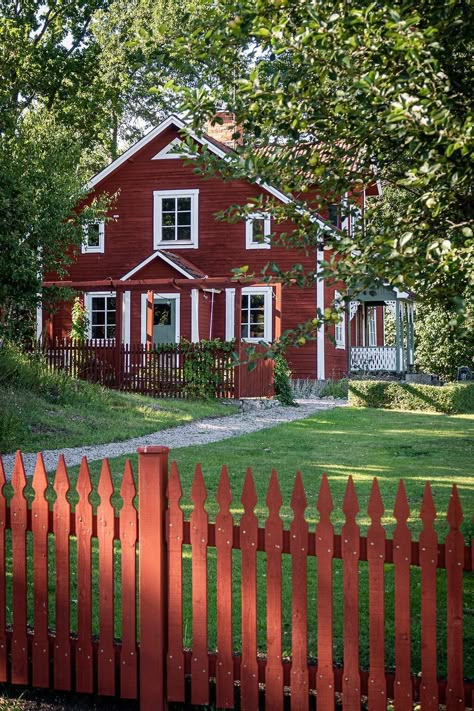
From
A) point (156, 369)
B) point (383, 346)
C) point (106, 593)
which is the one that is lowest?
point (106, 593)

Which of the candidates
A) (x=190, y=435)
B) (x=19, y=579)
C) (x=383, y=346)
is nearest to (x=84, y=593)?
(x=19, y=579)

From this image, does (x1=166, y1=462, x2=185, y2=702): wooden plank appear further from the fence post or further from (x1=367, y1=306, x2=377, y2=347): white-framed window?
(x1=367, y1=306, x2=377, y2=347): white-framed window

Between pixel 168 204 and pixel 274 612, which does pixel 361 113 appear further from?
pixel 168 204

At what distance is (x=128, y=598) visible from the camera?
13.9 feet

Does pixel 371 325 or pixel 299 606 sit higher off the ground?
pixel 371 325

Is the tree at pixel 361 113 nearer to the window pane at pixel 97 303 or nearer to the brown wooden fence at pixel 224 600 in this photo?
the brown wooden fence at pixel 224 600

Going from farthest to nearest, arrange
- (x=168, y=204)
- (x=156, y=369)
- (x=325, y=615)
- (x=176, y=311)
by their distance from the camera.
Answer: (x=168, y=204) < (x=176, y=311) < (x=156, y=369) < (x=325, y=615)

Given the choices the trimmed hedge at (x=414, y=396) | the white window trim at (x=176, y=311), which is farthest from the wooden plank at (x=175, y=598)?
the white window trim at (x=176, y=311)

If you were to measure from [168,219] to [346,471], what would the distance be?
66.2 ft

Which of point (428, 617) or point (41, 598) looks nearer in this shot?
point (428, 617)

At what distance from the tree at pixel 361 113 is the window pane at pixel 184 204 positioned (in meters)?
23.8

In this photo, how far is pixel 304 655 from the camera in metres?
4.02

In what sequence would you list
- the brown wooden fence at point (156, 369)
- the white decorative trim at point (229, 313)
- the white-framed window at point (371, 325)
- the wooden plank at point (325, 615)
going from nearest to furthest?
the wooden plank at point (325, 615), the brown wooden fence at point (156, 369), the white decorative trim at point (229, 313), the white-framed window at point (371, 325)

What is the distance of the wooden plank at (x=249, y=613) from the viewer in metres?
4.07
